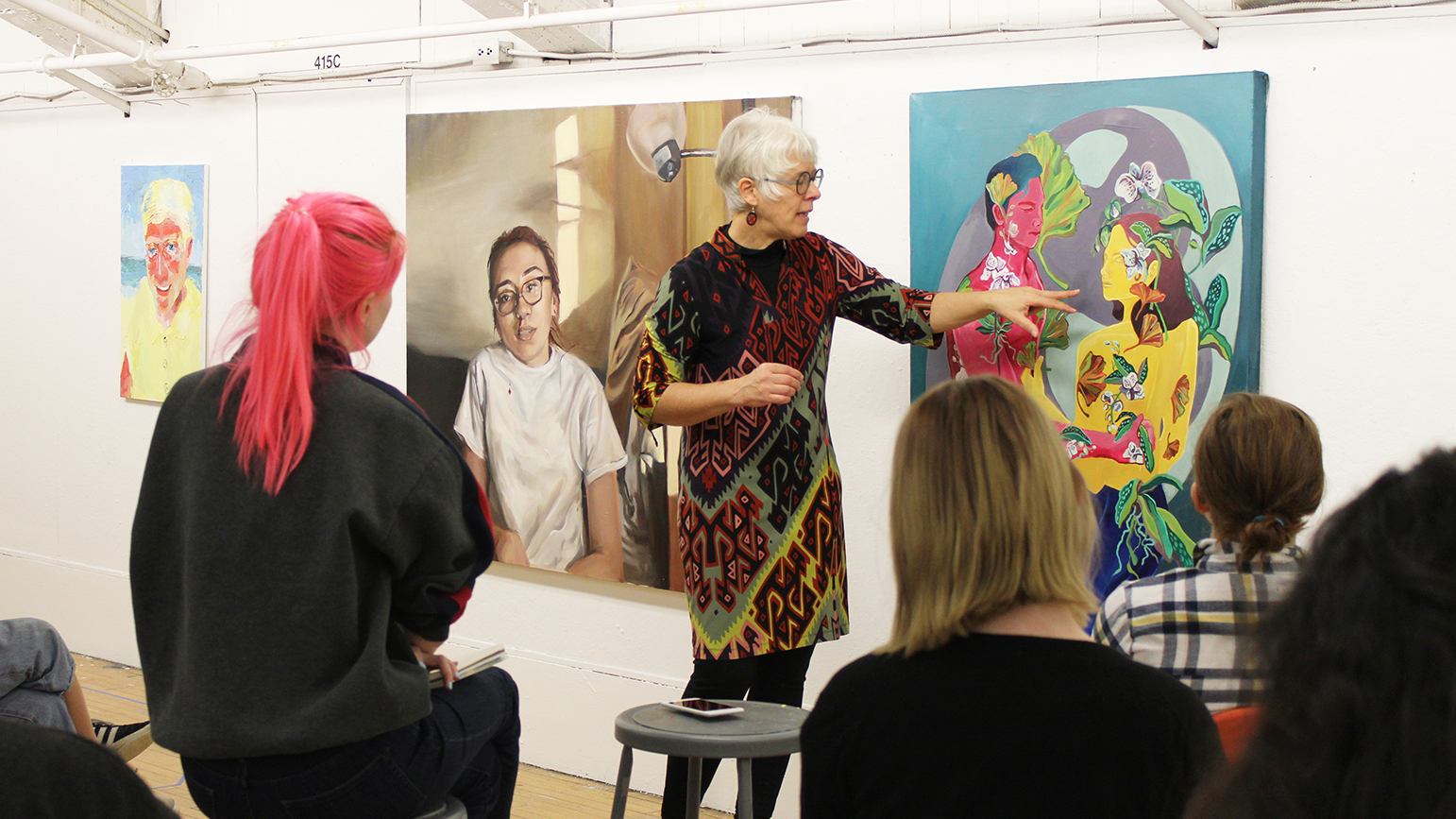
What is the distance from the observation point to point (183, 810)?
339 cm

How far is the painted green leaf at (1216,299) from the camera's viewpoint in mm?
2492

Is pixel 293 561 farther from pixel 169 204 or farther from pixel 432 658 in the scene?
pixel 169 204

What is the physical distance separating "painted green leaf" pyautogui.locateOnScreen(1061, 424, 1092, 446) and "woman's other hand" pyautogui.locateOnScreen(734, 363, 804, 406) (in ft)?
2.32

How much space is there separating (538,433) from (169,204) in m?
1.88

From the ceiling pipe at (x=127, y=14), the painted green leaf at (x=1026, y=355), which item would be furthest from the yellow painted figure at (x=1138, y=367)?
the ceiling pipe at (x=127, y=14)

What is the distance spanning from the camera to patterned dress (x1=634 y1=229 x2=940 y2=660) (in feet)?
8.09

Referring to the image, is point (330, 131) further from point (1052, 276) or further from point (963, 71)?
point (1052, 276)

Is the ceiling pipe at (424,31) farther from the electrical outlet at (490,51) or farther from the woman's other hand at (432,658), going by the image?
the woman's other hand at (432,658)

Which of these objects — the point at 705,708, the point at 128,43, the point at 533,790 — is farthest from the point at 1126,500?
the point at 128,43

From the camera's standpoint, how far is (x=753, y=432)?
2467 mm

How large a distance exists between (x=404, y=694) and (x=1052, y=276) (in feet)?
5.61

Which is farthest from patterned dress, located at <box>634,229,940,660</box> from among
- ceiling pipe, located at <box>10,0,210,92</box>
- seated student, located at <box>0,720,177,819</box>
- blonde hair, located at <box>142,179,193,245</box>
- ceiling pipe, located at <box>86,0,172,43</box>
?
ceiling pipe, located at <box>86,0,172,43</box>

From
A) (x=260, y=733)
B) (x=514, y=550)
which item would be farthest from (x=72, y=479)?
(x=260, y=733)

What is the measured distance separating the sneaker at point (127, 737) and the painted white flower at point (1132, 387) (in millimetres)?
2287
